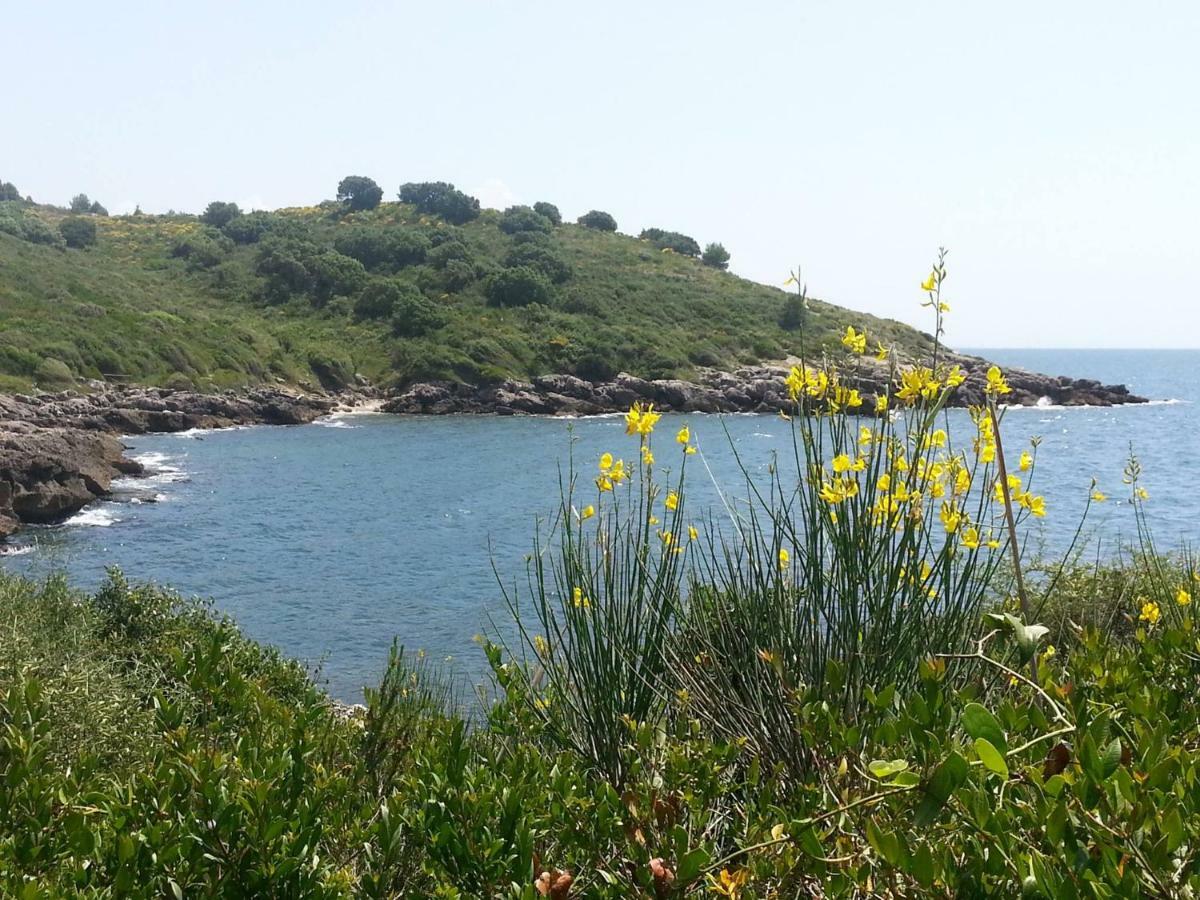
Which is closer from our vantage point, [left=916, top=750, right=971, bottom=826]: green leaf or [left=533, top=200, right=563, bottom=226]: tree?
[left=916, top=750, right=971, bottom=826]: green leaf

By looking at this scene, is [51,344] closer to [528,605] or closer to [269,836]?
[528,605]

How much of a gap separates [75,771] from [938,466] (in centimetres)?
273

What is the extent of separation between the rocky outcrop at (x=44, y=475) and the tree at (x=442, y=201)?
55959mm

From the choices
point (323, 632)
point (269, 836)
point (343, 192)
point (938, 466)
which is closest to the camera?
point (269, 836)

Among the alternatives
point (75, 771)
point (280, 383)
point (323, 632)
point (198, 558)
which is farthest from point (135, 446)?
point (75, 771)

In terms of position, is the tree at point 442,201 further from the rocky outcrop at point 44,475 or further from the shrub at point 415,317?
the rocky outcrop at point 44,475

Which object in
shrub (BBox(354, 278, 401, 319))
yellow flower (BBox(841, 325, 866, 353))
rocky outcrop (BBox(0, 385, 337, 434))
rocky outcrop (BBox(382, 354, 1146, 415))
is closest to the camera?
yellow flower (BBox(841, 325, 866, 353))

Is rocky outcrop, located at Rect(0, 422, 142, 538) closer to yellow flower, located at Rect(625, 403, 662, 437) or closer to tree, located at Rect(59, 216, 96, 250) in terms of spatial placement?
yellow flower, located at Rect(625, 403, 662, 437)

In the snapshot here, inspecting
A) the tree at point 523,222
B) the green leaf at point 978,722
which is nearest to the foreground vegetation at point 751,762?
the green leaf at point 978,722

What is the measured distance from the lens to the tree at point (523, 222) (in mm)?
75312

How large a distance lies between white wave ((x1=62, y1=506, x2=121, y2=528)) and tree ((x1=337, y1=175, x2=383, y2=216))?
218 ft

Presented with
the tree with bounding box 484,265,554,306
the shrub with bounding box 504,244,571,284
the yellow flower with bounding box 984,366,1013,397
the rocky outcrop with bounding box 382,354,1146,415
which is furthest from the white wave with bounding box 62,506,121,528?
the shrub with bounding box 504,244,571,284

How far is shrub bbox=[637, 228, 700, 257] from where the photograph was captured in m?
80.4

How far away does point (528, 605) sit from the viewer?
1516 centimetres
